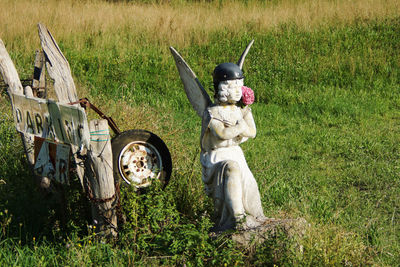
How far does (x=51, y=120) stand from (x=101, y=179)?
0.66m

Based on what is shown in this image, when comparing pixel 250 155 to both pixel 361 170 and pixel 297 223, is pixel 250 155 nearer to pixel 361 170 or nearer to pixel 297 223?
pixel 361 170

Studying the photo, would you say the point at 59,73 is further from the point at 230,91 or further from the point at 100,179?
the point at 230,91

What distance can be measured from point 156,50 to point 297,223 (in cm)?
841

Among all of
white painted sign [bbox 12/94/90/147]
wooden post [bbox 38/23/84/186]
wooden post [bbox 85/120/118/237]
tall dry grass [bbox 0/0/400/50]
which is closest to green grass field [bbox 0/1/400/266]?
tall dry grass [bbox 0/0/400/50]

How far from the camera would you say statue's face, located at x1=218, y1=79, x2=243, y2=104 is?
15.1 feet

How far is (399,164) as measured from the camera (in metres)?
7.69

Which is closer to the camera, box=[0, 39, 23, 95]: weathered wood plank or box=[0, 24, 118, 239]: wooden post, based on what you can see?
box=[0, 24, 118, 239]: wooden post

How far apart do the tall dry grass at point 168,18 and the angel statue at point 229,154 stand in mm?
8227

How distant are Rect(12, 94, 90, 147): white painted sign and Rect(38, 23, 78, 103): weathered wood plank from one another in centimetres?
43

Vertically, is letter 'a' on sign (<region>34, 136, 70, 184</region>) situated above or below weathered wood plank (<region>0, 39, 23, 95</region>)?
below

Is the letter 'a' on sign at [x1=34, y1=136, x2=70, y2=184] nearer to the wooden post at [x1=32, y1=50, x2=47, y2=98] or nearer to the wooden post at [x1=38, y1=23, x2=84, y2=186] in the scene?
the wooden post at [x1=38, y1=23, x2=84, y2=186]

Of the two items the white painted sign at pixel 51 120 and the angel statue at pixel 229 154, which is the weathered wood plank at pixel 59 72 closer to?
the white painted sign at pixel 51 120

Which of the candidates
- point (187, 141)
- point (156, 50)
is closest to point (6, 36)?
point (156, 50)

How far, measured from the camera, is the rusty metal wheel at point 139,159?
17.1ft
